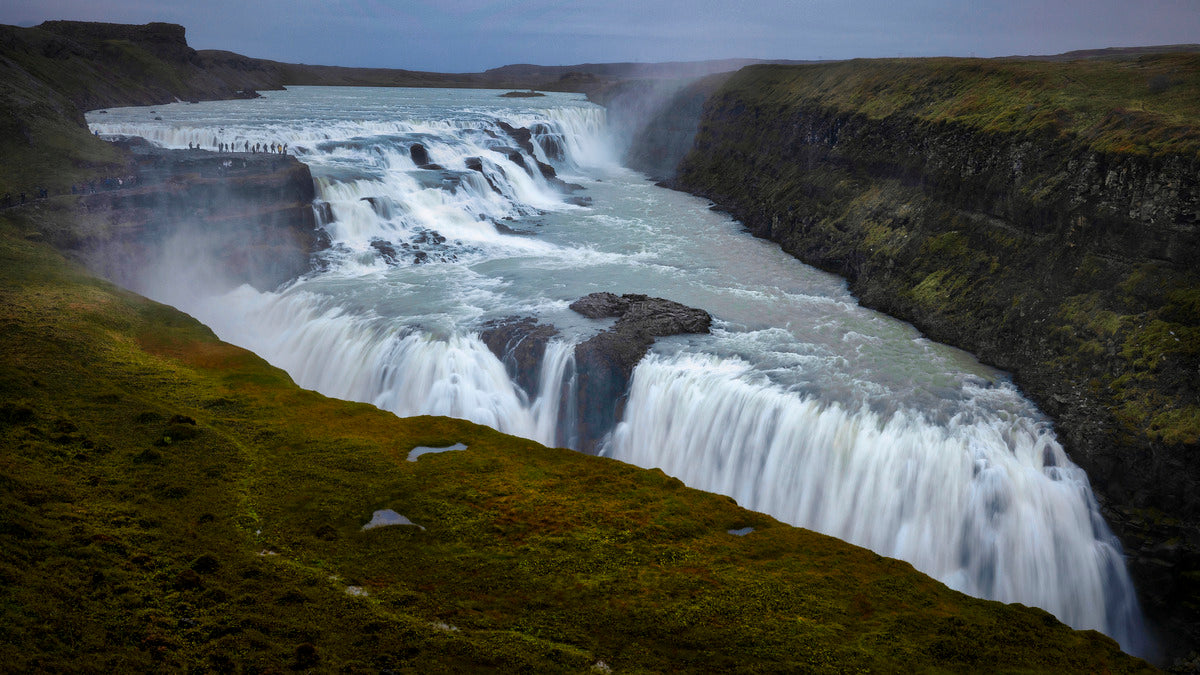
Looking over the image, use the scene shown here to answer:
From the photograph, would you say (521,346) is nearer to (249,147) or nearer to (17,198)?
(17,198)

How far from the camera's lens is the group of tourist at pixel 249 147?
4644 centimetres

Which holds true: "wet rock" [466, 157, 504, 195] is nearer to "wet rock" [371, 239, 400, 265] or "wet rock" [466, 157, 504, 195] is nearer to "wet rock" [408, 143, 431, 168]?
"wet rock" [408, 143, 431, 168]

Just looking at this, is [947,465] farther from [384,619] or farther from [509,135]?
[509,135]

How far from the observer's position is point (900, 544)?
19.5 m

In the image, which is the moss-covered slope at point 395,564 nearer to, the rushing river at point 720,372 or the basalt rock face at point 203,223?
the rushing river at point 720,372

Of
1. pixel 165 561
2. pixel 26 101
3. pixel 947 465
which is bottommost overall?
pixel 947 465

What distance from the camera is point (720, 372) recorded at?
24.4 meters

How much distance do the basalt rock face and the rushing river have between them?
932 mm

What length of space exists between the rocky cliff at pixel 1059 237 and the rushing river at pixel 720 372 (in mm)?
1120

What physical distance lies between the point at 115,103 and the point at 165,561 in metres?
81.0

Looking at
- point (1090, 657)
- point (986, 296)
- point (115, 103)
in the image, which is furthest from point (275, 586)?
point (115, 103)

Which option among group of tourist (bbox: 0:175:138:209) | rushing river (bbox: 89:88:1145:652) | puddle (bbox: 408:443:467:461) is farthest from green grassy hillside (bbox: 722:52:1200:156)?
group of tourist (bbox: 0:175:138:209)

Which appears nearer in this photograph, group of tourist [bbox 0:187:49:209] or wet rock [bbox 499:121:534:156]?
group of tourist [bbox 0:187:49:209]

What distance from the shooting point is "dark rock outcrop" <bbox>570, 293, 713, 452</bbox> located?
24812 mm
